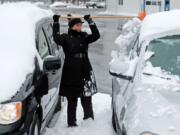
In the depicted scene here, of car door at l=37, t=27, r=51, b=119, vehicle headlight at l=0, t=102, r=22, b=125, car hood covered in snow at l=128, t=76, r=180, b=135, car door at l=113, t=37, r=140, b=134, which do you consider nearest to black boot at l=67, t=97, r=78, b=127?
car door at l=37, t=27, r=51, b=119

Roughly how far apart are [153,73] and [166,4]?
33329 millimetres

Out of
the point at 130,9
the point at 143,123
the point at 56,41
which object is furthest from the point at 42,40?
the point at 130,9

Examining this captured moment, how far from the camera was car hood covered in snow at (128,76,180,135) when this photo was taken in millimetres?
4230

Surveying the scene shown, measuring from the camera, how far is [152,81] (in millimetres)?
5188

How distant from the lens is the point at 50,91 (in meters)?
6.65

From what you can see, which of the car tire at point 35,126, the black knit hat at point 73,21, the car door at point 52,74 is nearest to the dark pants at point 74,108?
the car door at point 52,74

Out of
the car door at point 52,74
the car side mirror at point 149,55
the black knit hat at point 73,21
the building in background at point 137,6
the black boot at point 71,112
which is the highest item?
the black knit hat at point 73,21

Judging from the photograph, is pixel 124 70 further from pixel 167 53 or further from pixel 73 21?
pixel 73 21

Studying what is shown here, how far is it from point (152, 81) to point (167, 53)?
61 cm

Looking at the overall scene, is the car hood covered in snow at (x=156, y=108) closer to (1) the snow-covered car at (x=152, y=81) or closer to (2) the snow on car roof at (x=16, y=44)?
(1) the snow-covered car at (x=152, y=81)

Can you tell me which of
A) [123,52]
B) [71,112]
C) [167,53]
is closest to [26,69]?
[167,53]

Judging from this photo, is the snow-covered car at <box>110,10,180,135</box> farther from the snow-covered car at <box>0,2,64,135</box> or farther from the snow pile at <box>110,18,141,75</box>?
the snow-covered car at <box>0,2,64,135</box>

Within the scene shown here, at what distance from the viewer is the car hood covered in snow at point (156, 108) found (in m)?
4.23

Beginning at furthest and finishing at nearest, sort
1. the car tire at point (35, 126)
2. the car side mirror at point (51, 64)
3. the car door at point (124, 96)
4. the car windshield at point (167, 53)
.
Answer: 1. the car side mirror at point (51, 64)
2. the car windshield at point (167, 53)
3. the car tire at point (35, 126)
4. the car door at point (124, 96)
